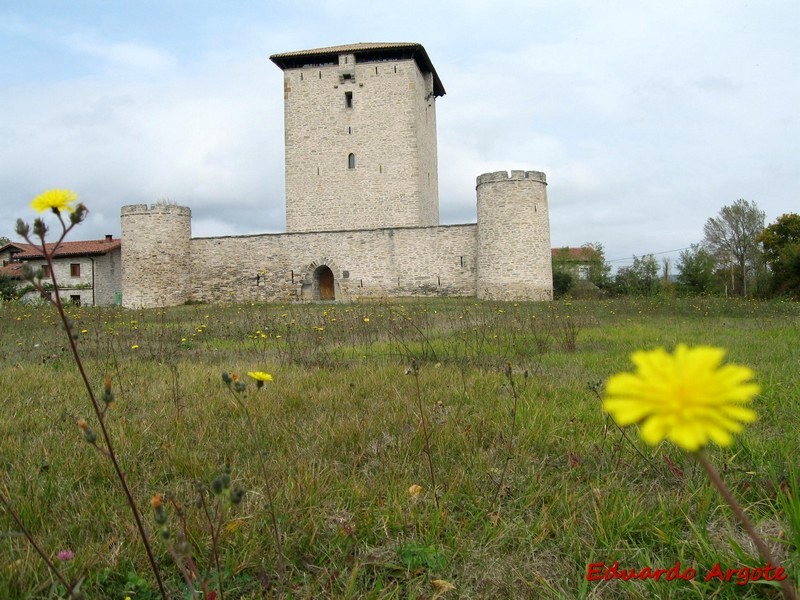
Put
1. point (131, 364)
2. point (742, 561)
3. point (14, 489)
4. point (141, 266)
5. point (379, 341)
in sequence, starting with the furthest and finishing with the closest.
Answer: point (141, 266), point (379, 341), point (131, 364), point (14, 489), point (742, 561)

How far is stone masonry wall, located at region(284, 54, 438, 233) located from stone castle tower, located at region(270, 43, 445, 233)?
1.7 inches

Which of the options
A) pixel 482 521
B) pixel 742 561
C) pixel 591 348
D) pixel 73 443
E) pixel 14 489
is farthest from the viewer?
pixel 591 348

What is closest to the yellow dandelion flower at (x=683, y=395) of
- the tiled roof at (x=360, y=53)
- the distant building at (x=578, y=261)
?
the tiled roof at (x=360, y=53)

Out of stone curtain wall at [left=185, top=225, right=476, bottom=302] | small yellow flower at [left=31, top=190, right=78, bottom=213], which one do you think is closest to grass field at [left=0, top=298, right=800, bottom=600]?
small yellow flower at [left=31, top=190, right=78, bottom=213]

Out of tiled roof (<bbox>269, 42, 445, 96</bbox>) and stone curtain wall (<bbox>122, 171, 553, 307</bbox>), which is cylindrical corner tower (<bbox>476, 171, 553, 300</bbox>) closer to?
stone curtain wall (<bbox>122, 171, 553, 307</bbox>)

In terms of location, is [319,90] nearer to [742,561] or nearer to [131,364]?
[131,364]

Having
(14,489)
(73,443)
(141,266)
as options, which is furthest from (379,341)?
(141,266)

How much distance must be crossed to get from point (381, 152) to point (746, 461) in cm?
2449

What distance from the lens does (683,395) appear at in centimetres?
61

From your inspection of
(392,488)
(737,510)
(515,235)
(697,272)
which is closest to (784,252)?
(697,272)

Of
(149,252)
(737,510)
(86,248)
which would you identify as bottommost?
(737,510)

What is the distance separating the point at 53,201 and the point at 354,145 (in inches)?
1017

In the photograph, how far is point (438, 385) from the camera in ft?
14.0

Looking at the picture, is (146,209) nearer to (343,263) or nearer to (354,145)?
(343,263)
